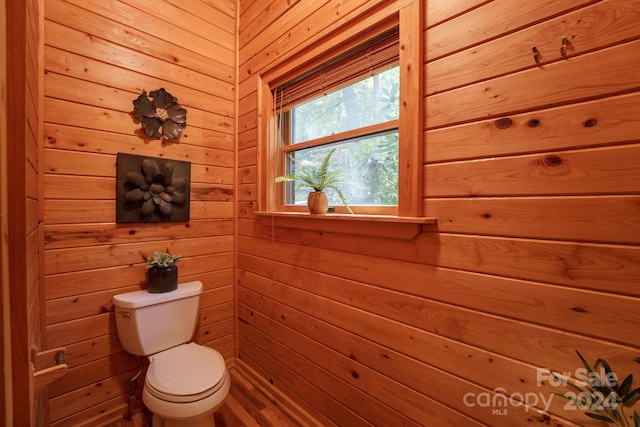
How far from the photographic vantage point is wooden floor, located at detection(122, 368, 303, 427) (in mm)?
1521

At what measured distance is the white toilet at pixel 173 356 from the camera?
→ 1.17 m

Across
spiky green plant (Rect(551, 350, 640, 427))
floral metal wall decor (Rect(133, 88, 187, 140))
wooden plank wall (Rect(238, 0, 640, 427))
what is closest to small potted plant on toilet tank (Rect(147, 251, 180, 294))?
floral metal wall decor (Rect(133, 88, 187, 140))

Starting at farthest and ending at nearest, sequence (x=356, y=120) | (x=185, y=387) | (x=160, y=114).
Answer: (x=160, y=114) → (x=356, y=120) → (x=185, y=387)

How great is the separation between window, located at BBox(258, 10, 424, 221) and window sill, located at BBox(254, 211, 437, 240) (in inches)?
1.9

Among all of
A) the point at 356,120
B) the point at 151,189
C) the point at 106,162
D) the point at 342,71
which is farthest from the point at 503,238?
the point at 106,162

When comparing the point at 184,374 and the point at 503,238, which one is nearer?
the point at 503,238

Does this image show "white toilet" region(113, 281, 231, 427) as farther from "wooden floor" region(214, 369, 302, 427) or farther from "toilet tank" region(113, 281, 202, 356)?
"wooden floor" region(214, 369, 302, 427)

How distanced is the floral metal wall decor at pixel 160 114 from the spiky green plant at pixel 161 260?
0.75m

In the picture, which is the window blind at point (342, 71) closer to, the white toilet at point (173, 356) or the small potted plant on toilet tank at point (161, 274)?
the small potted plant on toilet tank at point (161, 274)

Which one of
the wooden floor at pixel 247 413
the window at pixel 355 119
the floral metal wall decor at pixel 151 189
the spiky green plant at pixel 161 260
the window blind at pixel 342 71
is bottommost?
the wooden floor at pixel 247 413

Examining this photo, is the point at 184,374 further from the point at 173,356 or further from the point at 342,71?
the point at 342,71

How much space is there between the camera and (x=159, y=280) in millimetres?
1540

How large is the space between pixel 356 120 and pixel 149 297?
1525mm

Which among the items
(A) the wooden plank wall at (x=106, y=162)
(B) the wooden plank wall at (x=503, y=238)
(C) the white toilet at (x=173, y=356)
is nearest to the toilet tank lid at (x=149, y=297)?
(C) the white toilet at (x=173, y=356)
